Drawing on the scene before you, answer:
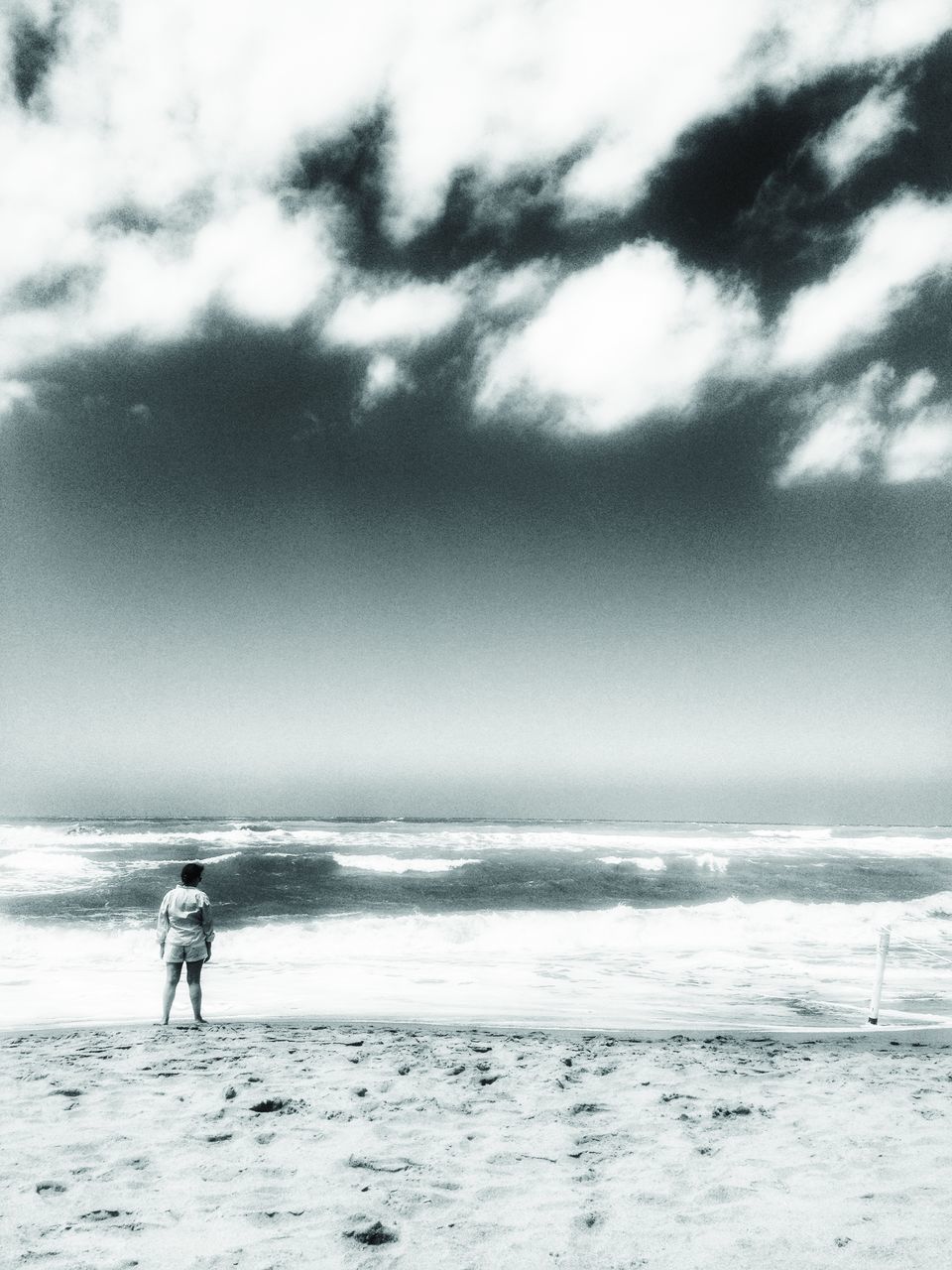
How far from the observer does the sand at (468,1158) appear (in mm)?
3643

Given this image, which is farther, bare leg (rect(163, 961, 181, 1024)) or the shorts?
the shorts

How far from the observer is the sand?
3643mm

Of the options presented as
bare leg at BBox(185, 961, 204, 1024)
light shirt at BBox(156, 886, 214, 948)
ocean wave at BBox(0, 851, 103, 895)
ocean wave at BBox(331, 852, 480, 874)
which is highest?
light shirt at BBox(156, 886, 214, 948)

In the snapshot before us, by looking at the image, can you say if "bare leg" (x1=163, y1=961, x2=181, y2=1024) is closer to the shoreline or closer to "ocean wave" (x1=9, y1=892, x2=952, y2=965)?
the shoreline

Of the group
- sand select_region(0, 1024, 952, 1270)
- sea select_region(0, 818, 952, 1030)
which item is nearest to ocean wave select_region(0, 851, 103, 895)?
sea select_region(0, 818, 952, 1030)

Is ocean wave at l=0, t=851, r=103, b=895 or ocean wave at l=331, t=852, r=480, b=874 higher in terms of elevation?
ocean wave at l=0, t=851, r=103, b=895

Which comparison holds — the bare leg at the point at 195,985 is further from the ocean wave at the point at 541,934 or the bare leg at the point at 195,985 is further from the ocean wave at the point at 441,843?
the ocean wave at the point at 441,843

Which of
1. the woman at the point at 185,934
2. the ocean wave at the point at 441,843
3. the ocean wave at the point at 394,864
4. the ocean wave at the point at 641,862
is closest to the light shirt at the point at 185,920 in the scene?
the woman at the point at 185,934

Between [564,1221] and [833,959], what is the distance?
40.5 feet

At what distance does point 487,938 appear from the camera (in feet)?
58.7

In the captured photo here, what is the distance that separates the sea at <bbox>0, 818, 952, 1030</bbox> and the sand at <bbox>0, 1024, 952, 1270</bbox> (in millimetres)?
2663

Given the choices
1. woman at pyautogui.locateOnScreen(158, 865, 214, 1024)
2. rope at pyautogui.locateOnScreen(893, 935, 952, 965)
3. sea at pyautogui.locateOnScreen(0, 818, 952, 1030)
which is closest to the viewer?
woman at pyautogui.locateOnScreen(158, 865, 214, 1024)

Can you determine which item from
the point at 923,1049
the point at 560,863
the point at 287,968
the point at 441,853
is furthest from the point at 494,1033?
the point at 441,853

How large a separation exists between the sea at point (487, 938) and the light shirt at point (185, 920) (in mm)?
1229
